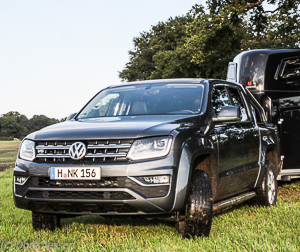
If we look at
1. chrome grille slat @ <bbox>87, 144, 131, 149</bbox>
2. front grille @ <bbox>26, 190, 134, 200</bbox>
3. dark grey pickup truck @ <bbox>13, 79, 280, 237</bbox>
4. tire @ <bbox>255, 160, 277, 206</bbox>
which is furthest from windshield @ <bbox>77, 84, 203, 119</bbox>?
tire @ <bbox>255, 160, 277, 206</bbox>

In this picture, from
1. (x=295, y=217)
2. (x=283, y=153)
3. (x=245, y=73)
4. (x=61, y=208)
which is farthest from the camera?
(x=245, y=73)

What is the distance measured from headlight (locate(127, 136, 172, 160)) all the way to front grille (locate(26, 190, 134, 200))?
363 mm

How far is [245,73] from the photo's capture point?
9.93 m

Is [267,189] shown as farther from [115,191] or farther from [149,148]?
[115,191]

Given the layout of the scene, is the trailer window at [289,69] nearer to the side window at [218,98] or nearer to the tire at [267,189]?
the tire at [267,189]

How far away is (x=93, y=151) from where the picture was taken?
13.8 ft

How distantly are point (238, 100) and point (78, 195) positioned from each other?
3.11 metres

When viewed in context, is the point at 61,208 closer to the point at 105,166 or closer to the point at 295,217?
the point at 105,166

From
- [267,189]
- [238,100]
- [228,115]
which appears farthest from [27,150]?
[267,189]

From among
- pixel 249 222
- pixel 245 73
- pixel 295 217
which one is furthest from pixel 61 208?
pixel 245 73

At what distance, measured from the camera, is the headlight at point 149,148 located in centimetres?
407

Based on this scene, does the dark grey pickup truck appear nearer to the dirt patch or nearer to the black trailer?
the dirt patch

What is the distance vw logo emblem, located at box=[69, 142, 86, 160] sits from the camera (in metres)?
4.19

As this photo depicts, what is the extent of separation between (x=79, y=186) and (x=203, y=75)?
102ft
